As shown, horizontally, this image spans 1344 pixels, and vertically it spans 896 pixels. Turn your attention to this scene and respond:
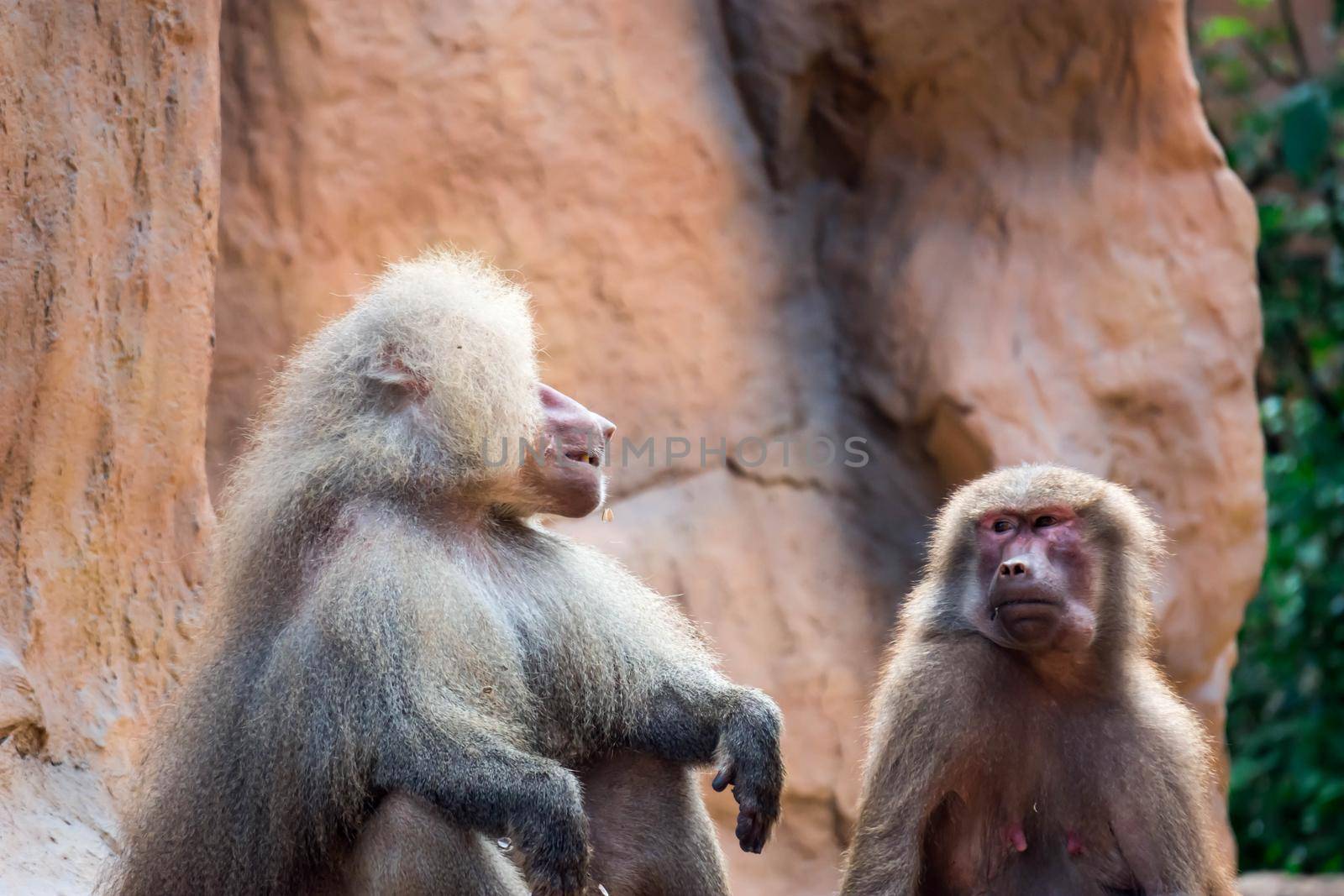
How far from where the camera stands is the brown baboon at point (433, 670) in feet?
8.01

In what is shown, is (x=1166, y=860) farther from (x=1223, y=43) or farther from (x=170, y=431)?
(x=1223, y=43)

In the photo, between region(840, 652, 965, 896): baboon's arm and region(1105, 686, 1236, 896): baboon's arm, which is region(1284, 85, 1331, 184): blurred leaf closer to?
region(1105, 686, 1236, 896): baboon's arm

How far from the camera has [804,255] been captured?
16.5 ft

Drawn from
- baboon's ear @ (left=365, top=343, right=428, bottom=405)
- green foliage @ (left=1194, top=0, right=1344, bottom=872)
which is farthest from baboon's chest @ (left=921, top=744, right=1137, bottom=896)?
green foliage @ (left=1194, top=0, right=1344, bottom=872)

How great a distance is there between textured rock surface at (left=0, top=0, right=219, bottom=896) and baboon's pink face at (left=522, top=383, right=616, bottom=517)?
0.99 m

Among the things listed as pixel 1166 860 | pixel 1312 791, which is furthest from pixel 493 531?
pixel 1312 791

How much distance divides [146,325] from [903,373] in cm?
243

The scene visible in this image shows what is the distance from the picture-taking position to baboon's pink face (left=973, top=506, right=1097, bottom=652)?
2887mm

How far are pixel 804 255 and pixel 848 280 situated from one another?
168 mm

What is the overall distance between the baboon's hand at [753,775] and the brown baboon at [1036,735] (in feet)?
0.90

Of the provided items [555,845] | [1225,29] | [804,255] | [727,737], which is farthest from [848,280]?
[1225,29]

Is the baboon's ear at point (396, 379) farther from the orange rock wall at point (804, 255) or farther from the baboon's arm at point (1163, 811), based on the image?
the baboon's arm at point (1163, 811)

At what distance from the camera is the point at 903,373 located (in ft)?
16.1

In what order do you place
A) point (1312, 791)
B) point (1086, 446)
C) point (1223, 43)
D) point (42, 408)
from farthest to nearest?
point (1223, 43) → point (1312, 791) → point (1086, 446) → point (42, 408)
